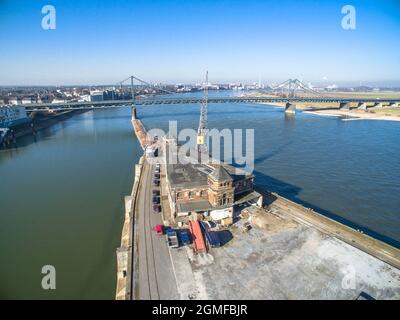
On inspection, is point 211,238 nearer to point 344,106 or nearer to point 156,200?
point 156,200

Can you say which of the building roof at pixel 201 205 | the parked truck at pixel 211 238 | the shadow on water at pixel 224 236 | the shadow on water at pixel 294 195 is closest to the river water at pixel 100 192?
the shadow on water at pixel 294 195

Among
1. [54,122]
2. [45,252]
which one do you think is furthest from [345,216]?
[54,122]

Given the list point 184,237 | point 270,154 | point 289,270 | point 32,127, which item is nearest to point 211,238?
point 184,237

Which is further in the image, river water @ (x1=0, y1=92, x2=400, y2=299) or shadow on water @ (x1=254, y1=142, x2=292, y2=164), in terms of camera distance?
shadow on water @ (x1=254, y1=142, x2=292, y2=164)

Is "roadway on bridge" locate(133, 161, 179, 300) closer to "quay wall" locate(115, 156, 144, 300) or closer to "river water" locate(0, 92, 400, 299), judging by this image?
"quay wall" locate(115, 156, 144, 300)

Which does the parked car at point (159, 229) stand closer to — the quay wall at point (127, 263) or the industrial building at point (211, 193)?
the quay wall at point (127, 263)

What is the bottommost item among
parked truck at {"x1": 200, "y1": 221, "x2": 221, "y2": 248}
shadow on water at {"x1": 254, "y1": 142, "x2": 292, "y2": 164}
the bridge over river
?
parked truck at {"x1": 200, "y1": 221, "x2": 221, "y2": 248}

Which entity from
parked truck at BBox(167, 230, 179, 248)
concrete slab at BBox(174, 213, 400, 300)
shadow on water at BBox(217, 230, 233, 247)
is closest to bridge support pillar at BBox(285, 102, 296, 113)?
concrete slab at BBox(174, 213, 400, 300)
